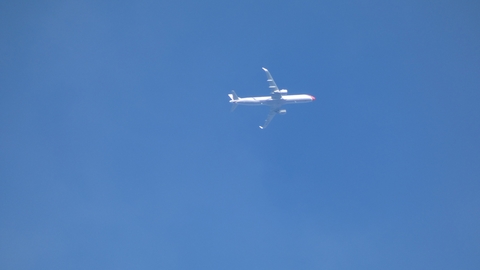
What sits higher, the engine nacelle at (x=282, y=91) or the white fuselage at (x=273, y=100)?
the engine nacelle at (x=282, y=91)

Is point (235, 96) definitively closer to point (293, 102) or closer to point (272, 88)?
point (272, 88)

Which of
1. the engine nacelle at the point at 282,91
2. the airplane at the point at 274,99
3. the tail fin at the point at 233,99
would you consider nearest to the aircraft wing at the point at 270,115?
the airplane at the point at 274,99

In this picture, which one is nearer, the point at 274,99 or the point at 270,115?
the point at 274,99

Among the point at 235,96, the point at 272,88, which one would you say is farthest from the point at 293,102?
the point at 235,96

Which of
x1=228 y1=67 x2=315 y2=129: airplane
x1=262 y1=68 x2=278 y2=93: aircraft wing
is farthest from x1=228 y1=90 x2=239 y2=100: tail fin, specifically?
x1=262 y1=68 x2=278 y2=93: aircraft wing

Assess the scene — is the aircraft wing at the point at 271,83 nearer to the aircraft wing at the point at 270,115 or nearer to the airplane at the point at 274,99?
the airplane at the point at 274,99

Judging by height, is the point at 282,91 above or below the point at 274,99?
above

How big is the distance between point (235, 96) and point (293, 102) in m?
11.8

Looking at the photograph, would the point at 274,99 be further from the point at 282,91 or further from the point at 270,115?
the point at 270,115

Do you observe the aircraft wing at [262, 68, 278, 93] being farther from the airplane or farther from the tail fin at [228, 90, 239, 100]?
the tail fin at [228, 90, 239, 100]

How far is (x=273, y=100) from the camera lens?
6675 cm

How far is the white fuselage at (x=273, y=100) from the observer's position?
66.7 metres

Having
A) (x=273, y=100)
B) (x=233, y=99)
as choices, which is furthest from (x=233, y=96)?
(x=273, y=100)

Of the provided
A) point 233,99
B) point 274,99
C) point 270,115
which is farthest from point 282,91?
point 233,99
